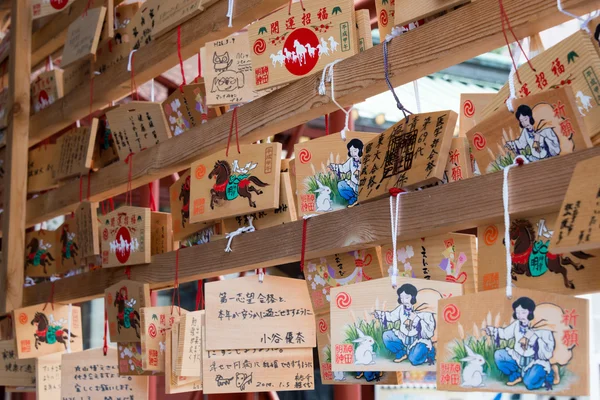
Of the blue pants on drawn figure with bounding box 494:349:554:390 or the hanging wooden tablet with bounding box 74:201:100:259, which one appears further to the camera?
the hanging wooden tablet with bounding box 74:201:100:259

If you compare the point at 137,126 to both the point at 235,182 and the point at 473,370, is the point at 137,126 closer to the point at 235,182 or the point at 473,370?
the point at 235,182

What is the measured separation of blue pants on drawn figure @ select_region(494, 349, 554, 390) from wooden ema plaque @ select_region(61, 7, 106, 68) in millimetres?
2071

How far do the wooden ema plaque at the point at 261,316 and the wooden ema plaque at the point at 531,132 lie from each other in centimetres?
70

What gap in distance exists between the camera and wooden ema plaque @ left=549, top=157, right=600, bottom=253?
1.09m

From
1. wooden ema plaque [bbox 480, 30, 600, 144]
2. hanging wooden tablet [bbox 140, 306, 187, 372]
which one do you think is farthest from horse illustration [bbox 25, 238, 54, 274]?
wooden ema plaque [bbox 480, 30, 600, 144]

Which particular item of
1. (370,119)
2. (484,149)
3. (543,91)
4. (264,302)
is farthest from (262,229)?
(370,119)

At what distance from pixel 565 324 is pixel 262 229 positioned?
98 cm

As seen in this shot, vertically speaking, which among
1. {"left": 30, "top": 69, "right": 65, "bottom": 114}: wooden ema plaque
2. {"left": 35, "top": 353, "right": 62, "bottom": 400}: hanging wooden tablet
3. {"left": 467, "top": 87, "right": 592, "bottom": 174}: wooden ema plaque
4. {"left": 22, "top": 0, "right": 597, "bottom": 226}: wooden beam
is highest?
{"left": 30, "top": 69, "right": 65, "bottom": 114}: wooden ema plaque

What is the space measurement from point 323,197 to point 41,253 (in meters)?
1.80

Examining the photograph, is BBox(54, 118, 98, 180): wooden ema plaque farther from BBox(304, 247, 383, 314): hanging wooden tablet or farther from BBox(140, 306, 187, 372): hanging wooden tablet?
BBox(304, 247, 383, 314): hanging wooden tablet

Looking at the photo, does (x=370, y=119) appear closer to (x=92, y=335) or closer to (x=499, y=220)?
(x=92, y=335)

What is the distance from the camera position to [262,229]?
6.59ft

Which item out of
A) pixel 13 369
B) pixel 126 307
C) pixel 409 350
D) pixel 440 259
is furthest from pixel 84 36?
pixel 409 350

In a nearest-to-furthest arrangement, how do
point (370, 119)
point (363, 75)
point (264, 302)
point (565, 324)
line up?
point (565, 324)
point (363, 75)
point (264, 302)
point (370, 119)
